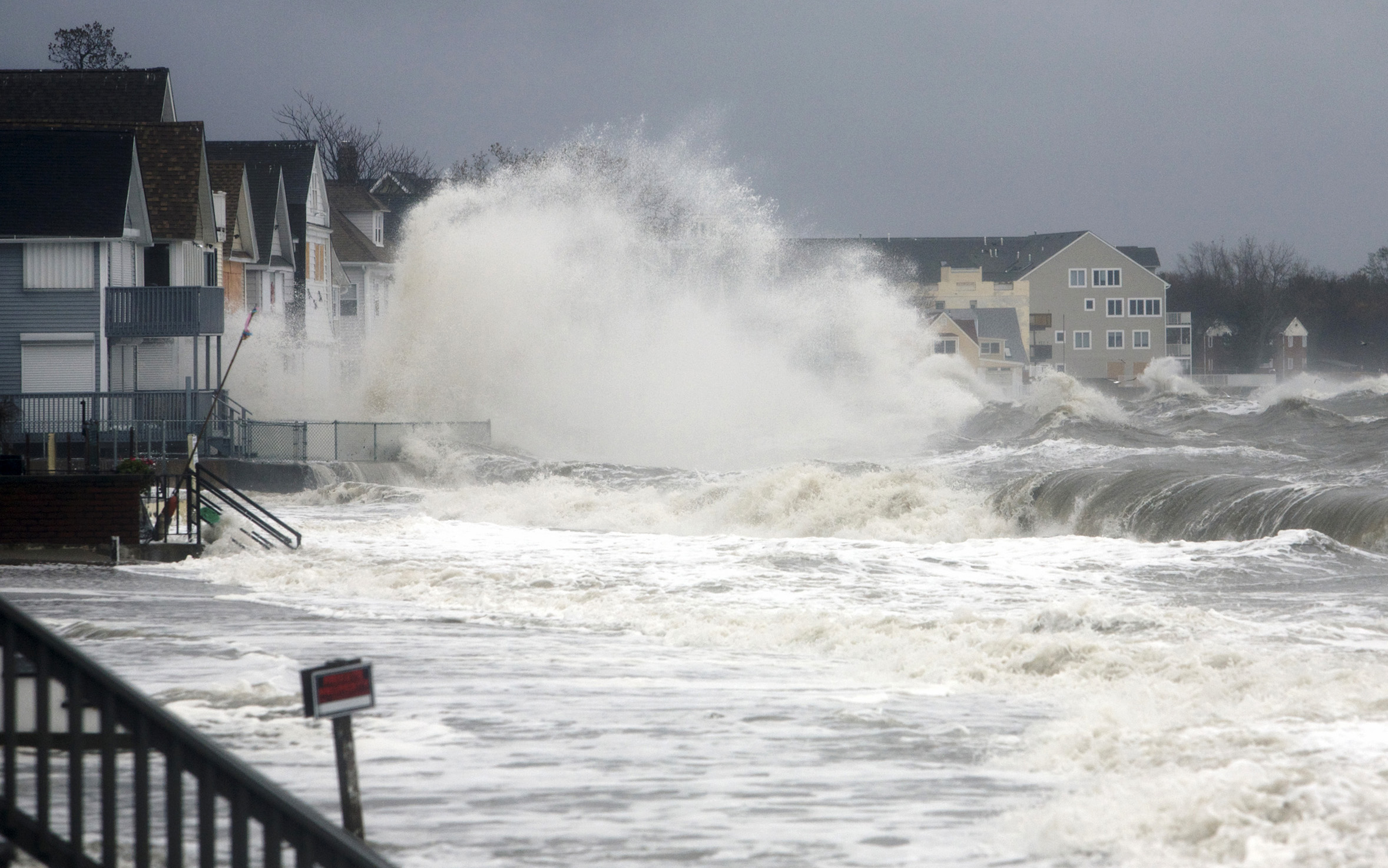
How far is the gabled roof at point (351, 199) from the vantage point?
198ft

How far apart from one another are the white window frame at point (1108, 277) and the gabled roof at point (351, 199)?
62737 mm

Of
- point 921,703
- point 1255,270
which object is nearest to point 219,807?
point 921,703

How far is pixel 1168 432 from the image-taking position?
Result: 46.0 metres

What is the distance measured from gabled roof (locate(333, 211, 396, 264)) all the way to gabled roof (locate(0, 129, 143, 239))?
23573mm

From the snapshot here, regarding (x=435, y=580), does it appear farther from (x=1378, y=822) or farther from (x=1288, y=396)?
(x=1288, y=396)

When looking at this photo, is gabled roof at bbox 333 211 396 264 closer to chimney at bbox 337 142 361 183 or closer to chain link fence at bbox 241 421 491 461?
chimney at bbox 337 142 361 183

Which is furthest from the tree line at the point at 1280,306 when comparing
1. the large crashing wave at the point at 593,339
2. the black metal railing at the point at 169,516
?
the black metal railing at the point at 169,516

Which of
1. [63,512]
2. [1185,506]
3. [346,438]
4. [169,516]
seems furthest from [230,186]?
[1185,506]

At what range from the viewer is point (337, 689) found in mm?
5086

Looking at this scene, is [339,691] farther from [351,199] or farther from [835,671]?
[351,199]

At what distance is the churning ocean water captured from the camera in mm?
6375

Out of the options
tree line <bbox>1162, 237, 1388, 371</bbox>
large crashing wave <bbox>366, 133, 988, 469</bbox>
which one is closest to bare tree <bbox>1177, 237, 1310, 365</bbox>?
tree line <bbox>1162, 237, 1388, 371</bbox>

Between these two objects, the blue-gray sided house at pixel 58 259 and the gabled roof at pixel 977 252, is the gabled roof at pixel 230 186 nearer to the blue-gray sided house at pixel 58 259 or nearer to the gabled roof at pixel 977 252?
the blue-gray sided house at pixel 58 259

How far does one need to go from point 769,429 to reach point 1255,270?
94.8 m
